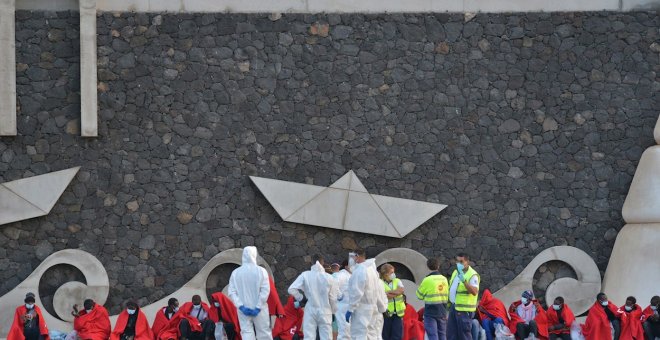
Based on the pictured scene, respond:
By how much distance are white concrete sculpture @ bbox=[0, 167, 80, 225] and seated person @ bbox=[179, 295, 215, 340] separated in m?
2.82

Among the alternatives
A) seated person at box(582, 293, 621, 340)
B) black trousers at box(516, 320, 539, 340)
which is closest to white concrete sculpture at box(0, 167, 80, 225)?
black trousers at box(516, 320, 539, 340)

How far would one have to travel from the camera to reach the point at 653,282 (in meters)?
26.2

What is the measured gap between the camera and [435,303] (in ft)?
78.5

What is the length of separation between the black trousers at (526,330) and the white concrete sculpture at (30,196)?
7208 millimetres

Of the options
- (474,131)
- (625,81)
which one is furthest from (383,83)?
(625,81)

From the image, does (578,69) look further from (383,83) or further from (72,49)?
(72,49)

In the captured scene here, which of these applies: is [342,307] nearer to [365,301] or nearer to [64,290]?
[365,301]

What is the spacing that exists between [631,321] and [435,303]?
3.08 metres

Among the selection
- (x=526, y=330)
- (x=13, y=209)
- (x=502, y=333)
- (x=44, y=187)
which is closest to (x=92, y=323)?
(x=13, y=209)

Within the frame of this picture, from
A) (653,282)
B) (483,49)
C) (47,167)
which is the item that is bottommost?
(653,282)

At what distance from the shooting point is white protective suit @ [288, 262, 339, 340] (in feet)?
76.8

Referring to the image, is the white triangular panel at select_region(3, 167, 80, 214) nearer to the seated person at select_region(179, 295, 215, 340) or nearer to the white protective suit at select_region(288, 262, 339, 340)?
the seated person at select_region(179, 295, 215, 340)

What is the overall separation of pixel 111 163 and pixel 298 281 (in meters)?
4.45

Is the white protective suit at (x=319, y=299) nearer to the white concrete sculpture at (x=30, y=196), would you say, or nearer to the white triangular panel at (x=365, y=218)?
the white triangular panel at (x=365, y=218)
